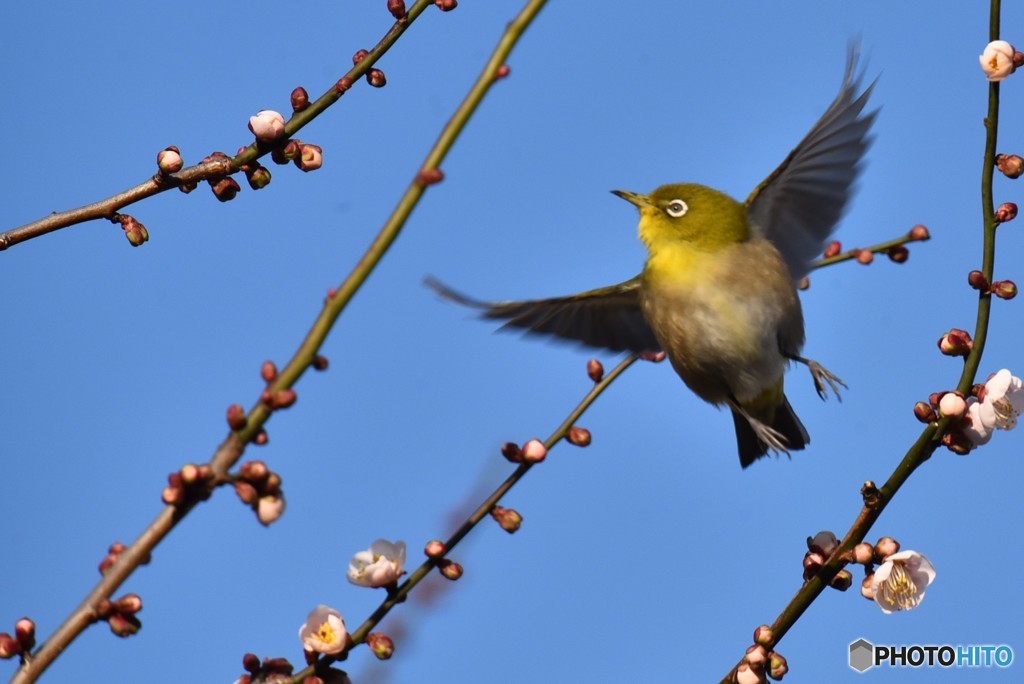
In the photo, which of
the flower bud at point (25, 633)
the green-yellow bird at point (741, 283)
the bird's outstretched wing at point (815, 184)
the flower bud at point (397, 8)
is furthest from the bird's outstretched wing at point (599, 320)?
the flower bud at point (25, 633)

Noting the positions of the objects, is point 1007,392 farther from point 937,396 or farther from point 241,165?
point 241,165

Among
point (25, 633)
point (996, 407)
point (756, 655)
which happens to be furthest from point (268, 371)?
point (996, 407)

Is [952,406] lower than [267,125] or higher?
higher

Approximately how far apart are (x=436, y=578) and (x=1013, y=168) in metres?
2.39

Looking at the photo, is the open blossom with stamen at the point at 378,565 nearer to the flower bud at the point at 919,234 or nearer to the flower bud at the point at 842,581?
the flower bud at the point at 842,581

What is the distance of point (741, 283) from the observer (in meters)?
5.91

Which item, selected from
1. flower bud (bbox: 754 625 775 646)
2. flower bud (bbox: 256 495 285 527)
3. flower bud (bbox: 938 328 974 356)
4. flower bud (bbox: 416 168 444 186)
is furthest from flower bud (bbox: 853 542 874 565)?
flower bud (bbox: 416 168 444 186)

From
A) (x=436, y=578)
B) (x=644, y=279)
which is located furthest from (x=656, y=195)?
(x=436, y=578)

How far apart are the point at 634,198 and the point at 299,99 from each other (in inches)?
107

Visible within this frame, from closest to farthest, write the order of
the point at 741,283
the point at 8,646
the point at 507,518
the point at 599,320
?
the point at 8,646 < the point at 507,518 < the point at 741,283 < the point at 599,320

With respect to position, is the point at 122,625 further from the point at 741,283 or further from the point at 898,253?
the point at 741,283

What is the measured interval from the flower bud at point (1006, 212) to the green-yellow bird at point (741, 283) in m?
1.73

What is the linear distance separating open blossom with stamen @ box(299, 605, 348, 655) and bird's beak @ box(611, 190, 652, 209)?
357 cm

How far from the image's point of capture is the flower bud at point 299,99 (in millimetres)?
4070
